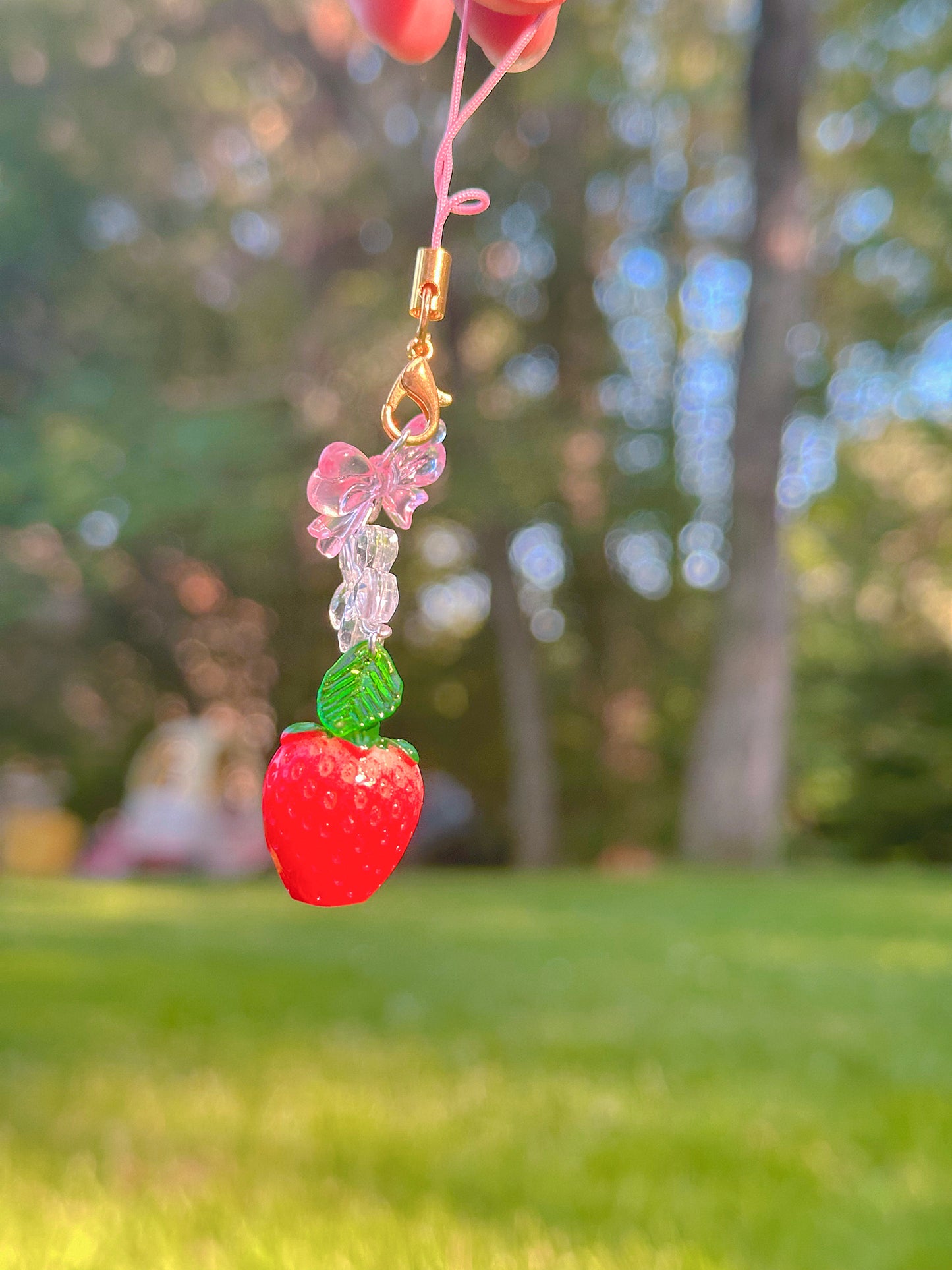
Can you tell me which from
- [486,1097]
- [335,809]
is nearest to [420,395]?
[335,809]

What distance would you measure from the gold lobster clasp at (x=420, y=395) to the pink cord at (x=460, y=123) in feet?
0.35

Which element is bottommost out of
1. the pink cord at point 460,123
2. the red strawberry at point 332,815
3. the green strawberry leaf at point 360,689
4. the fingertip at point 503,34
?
the red strawberry at point 332,815

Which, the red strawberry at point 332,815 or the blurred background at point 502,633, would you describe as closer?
the red strawberry at point 332,815

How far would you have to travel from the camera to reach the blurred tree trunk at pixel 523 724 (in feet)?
44.1

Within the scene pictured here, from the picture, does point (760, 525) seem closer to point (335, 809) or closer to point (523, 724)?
point (523, 724)

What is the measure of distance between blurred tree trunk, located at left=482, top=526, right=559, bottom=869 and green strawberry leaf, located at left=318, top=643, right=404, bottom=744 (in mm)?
12180

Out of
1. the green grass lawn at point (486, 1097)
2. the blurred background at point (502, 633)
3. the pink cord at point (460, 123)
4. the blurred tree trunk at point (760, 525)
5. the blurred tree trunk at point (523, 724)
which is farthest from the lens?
the blurred tree trunk at point (523, 724)

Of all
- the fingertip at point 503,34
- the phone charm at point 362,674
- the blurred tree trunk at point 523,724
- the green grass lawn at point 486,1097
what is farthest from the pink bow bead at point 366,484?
the blurred tree trunk at point 523,724

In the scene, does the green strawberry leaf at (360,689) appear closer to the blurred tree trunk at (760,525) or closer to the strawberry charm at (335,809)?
the strawberry charm at (335,809)

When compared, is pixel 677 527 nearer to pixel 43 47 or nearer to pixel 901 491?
pixel 901 491

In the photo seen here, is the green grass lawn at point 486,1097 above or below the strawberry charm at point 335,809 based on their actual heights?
below

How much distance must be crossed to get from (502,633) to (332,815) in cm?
1255

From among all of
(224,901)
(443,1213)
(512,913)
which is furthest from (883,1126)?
(224,901)

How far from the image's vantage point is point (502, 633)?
13.6 meters
